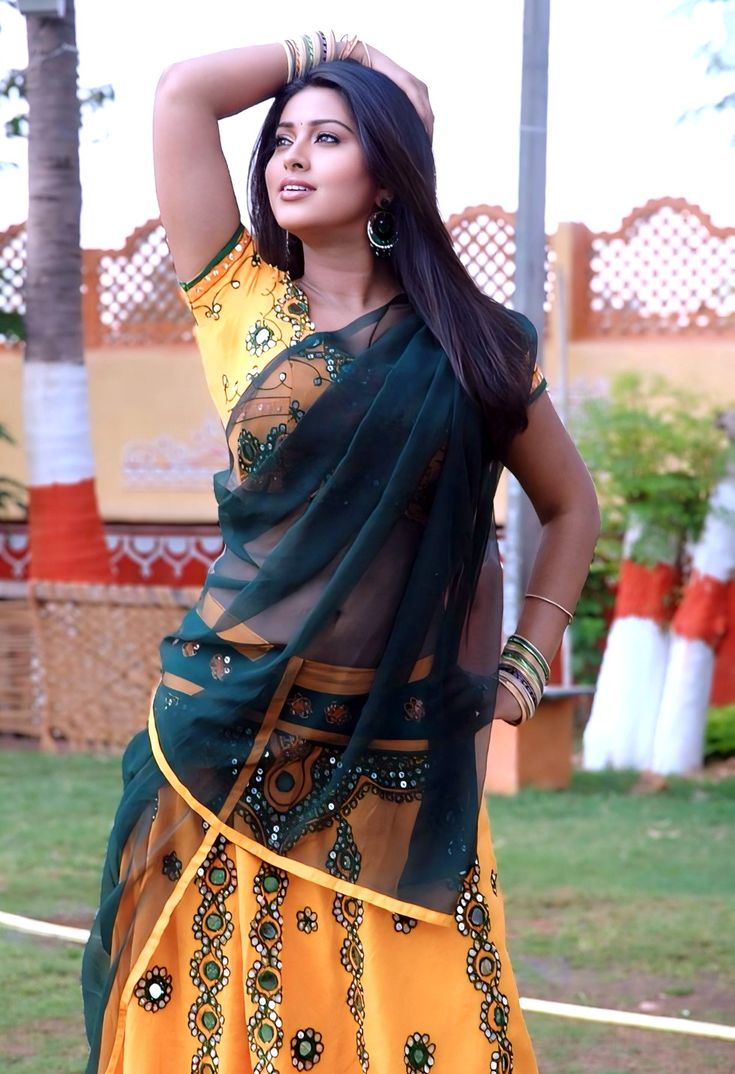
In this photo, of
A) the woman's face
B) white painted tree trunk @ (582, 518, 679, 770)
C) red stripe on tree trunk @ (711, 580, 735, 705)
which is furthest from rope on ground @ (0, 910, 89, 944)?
red stripe on tree trunk @ (711, 580, 735, 705)

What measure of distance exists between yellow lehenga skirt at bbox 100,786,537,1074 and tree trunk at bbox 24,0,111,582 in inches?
238

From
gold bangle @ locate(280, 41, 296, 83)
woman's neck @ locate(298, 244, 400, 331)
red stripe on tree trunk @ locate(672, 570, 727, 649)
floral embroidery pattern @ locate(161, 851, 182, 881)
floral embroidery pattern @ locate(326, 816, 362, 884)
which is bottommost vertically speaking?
floral embroidery pattern @ locate(161, 851, 182, 881)

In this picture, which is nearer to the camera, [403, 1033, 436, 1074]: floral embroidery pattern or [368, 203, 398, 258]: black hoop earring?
[403, 1033, 436, 1074]: floral embroidery pattern

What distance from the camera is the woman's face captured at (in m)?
1.98

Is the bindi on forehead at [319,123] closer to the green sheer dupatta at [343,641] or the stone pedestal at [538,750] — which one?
the green sheer dupatta at [343,641]

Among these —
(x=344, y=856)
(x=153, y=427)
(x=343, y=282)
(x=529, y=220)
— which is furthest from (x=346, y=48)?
(x=153, y=427)

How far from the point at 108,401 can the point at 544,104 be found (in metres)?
4.41

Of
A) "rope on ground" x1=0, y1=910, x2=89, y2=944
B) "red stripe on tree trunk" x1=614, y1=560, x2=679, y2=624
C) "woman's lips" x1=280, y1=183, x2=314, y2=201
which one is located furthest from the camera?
"red stripe on tree trunk" x1=614, y1=560, x2=679, y2=624

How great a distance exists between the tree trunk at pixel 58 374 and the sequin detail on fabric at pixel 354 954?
6.11 m

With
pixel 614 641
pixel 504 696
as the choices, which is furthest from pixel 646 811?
pixel 504 696

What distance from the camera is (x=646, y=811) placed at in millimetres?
6055

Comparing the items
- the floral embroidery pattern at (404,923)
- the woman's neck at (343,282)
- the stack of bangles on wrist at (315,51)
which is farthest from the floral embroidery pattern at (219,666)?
the stack of bangles on wrist at (315,51)

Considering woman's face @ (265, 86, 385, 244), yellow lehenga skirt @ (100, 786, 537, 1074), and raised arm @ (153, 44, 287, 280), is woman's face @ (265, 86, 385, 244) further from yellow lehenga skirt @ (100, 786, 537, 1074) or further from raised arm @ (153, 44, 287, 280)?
yellow lehenga skirt @ (100, 786, 537, 1074)

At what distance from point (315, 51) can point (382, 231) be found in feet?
0.86
